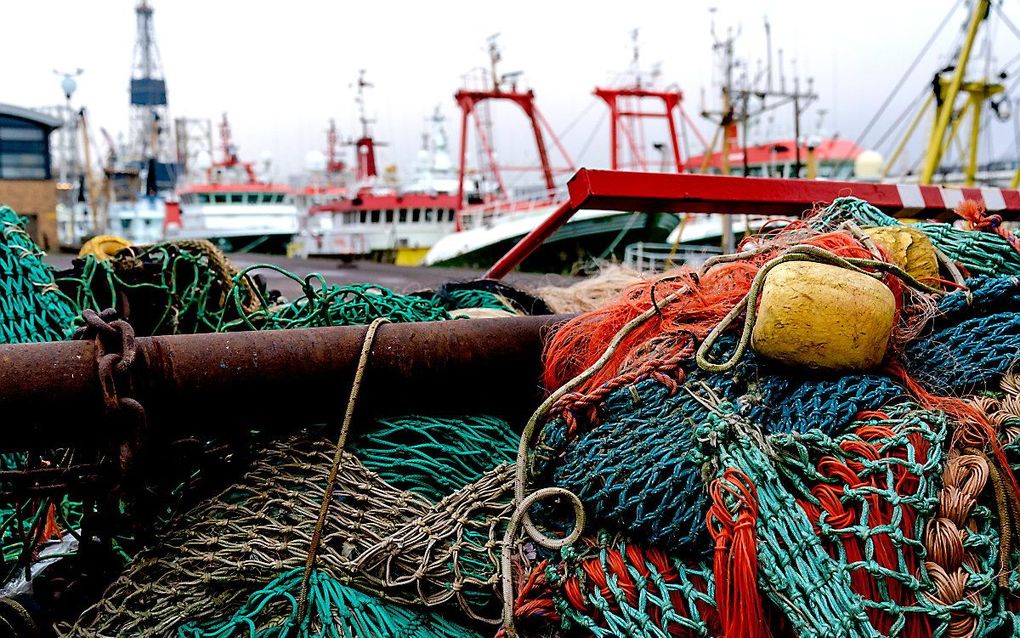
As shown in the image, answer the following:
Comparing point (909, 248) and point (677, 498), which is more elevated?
point (909, 248)

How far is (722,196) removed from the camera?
3244 millimetres

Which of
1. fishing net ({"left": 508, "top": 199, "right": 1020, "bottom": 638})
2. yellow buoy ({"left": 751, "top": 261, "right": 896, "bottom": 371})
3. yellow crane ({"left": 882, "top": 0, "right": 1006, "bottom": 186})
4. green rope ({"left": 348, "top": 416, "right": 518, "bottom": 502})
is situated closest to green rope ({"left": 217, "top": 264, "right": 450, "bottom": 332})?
green rope ({"left": 348, "top": 416, "right": 518, "bottom": 502})

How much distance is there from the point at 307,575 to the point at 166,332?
1372mm

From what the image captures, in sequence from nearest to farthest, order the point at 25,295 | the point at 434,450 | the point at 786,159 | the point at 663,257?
1. the point at 434,450
2. the point at 25,295
3. the point at 663,257
4. the point at 786,159

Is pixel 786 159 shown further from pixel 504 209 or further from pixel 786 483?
pixel 786 483

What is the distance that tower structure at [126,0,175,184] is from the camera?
44312 mm

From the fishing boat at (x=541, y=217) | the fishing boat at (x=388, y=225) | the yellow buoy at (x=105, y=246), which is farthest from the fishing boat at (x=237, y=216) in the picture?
the yellow buoy at (x=105, y=246)

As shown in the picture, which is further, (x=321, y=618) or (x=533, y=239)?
(x=533, y=239)

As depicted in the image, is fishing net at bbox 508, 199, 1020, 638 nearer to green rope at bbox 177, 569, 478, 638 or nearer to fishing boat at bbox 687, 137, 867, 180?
green rope at bbox 177, 569, 478, 638

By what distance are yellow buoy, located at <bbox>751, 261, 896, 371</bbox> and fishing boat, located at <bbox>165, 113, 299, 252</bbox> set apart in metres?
30.9

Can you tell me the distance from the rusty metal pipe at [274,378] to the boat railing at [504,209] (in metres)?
19.1

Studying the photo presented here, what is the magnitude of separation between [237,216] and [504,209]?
42.0 ft

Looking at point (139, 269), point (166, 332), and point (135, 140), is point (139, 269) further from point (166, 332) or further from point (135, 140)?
point (135, 140)

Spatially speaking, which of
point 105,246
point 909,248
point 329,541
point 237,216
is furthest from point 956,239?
point 237,216
